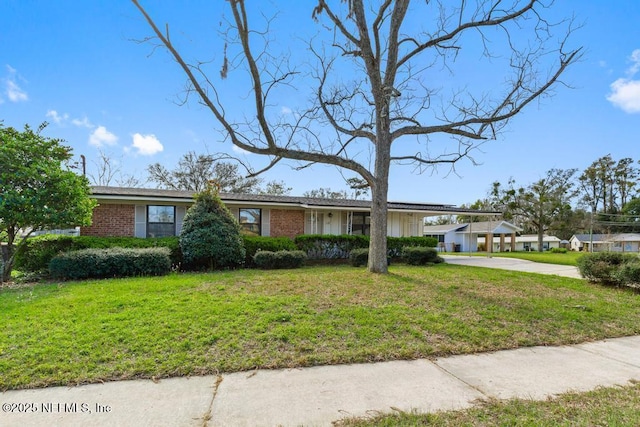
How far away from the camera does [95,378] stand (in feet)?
10.8

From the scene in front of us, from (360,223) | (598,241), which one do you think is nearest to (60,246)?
(360,223)

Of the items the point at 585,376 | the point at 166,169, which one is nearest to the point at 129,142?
the point at 166,169

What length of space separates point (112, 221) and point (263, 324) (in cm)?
1104

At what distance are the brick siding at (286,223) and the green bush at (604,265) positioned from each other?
36.4 feet

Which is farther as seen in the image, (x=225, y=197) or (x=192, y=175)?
(x=192, y=175)

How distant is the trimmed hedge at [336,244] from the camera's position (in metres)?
13.9

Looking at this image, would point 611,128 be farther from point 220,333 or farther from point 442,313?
point 220,333

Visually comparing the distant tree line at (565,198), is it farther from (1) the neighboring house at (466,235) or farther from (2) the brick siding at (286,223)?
(2) the brick siding at (286,223)

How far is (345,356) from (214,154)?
6.22m

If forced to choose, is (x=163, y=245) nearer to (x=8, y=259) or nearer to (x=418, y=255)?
(x=8, y=259)

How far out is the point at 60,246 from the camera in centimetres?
1010

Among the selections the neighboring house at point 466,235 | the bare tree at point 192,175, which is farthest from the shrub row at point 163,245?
the neighboring house at point 466,235

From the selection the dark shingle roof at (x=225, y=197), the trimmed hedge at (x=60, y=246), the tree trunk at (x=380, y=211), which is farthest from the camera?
the dark shingle roof at (x=225, y=197)

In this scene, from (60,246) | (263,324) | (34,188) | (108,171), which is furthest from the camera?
(108,171)
